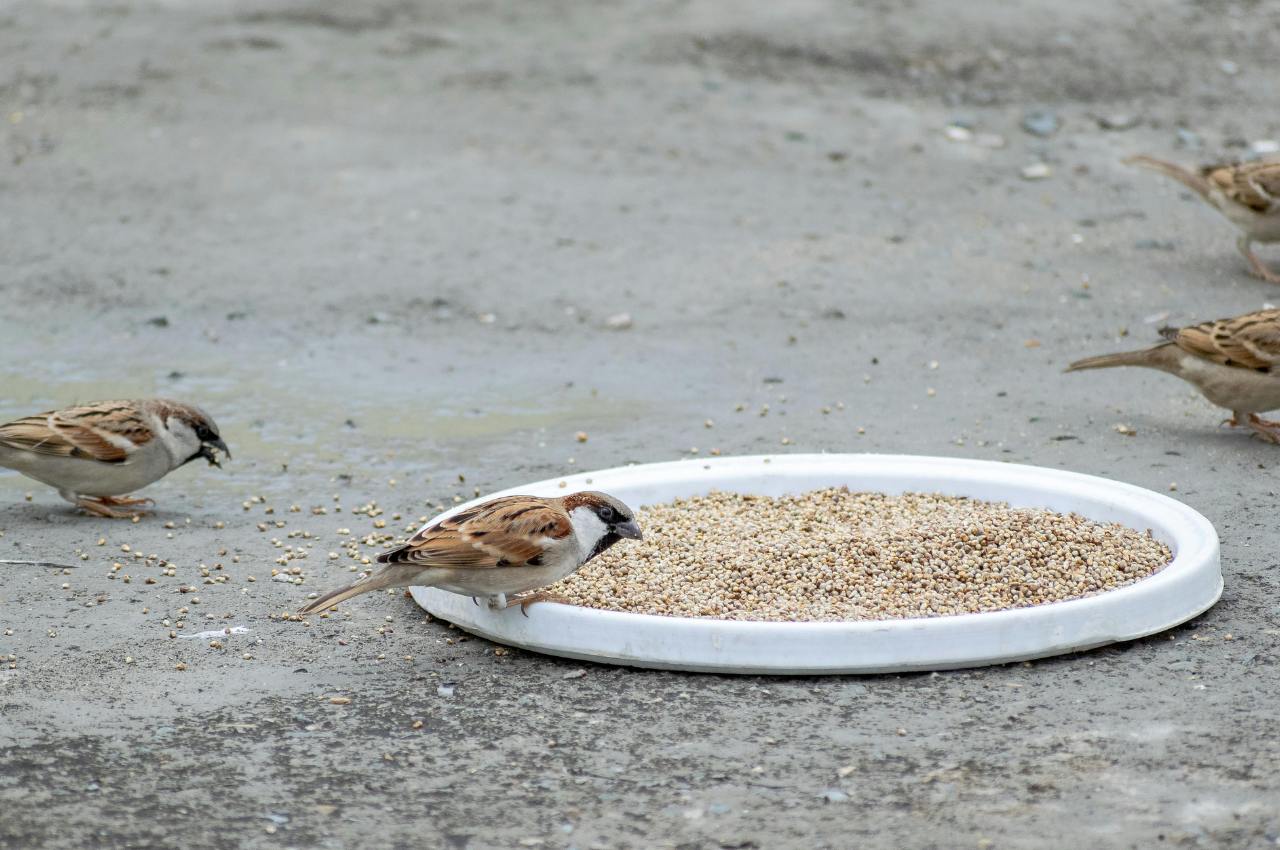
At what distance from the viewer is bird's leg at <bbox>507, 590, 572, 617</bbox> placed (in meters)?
4.84

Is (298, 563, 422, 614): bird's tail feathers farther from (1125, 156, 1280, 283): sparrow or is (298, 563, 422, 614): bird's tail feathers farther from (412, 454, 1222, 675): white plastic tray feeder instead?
(1125, 156, 1280, 283): sparrow

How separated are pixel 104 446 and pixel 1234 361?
4.49 metres

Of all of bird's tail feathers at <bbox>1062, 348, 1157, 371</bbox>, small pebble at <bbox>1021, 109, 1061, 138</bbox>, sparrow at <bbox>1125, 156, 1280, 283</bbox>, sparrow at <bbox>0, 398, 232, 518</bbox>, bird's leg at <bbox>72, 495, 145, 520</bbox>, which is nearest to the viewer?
sparrow at <bbox>0, 398, 232, 518</bbox>

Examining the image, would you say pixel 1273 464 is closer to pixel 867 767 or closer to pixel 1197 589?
pixel 1197 589

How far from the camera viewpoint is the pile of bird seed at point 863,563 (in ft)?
16.0

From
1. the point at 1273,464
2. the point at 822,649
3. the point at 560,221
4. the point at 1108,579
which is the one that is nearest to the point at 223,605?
the point at 822,649

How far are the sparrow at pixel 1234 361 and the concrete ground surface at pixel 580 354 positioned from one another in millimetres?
212

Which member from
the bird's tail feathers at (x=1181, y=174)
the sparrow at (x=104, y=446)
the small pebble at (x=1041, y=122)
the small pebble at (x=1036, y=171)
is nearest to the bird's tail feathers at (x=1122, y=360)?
the bird's tail feathers at (x=1181, y=174)

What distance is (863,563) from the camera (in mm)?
5086

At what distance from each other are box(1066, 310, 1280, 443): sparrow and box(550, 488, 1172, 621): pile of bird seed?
61.8 inches

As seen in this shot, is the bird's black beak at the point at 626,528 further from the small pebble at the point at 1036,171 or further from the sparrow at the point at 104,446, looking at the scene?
the small pebble at the point at 1036,171

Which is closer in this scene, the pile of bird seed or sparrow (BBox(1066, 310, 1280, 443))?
the pile of bird seed

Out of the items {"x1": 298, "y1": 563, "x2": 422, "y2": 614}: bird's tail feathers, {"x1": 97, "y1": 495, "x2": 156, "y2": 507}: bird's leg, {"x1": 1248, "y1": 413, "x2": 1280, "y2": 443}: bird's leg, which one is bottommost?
{"x1": 97, "y1": 495, "x2": 156, "y2": 507}: bird's leg

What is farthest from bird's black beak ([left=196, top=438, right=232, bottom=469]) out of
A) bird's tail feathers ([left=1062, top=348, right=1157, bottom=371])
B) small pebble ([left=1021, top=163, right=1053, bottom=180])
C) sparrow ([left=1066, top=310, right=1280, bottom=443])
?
small pebble ([left=1021, top=163, right=1053, bottom=180])
